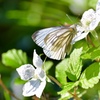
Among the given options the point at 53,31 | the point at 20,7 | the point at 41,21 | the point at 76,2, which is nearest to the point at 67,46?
the point at 53,31

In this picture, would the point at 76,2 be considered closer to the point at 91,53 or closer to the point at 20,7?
the point at 20,7

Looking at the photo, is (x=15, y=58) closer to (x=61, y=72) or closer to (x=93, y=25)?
(x=61, y=72)

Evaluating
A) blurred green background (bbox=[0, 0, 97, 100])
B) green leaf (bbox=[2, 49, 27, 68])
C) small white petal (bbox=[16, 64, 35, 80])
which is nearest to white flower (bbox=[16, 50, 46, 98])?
small white petal (bbox=[16, 64, 35, 80])

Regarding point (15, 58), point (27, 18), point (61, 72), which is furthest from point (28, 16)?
point (61, 72)

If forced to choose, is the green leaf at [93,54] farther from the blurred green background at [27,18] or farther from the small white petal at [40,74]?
the blurred green background at [27,18]

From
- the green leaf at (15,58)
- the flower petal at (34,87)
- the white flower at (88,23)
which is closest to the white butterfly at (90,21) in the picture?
the white flower at (88,23)

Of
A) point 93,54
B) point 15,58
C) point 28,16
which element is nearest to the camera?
point 93,54

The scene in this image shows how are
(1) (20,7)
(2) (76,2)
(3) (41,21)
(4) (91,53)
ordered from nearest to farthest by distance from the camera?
1. (4) (91,53)
2. (2) (76,2)
3. (3) (41,21)
4. (1) (20,7)
